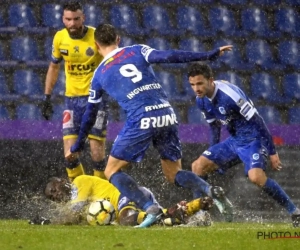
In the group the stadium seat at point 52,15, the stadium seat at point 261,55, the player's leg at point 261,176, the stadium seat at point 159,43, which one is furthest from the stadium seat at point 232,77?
the player's leg at point 261,176

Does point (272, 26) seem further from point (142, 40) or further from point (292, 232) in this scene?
point (292, 232)

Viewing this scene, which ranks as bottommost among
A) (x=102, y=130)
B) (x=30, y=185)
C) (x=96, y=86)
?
(x=30, y=185)

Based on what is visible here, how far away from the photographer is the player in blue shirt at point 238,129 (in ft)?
30.8

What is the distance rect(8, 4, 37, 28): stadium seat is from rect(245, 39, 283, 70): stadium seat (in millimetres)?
2878

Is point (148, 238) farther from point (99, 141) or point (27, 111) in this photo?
point (27, 111)

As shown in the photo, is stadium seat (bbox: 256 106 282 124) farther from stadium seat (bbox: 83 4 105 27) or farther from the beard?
the beard

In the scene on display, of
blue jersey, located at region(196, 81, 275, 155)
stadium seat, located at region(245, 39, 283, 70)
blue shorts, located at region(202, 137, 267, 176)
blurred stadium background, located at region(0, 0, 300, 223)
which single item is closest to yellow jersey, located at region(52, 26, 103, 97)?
blue jersey, located at region(196, 81, 275, 155)

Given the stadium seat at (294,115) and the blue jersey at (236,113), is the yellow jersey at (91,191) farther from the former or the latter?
the stadium seat at (294,115)

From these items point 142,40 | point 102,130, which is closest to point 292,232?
point 102,130

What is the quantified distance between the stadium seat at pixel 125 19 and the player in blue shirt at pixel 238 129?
13.1 feet

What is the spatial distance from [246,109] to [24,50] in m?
A: 4.82

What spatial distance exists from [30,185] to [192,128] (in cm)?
191

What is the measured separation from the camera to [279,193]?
374 inches

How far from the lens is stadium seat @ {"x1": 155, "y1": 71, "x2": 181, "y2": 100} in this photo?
13.2m
